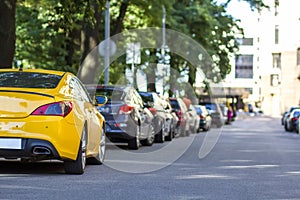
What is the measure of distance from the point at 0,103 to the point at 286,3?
103568 mm

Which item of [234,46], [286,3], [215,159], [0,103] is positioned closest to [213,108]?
[234,46]

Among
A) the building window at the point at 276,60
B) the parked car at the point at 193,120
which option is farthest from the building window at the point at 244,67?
the parked car at the point at 193,120

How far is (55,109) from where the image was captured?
1112cm

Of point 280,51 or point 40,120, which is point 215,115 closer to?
point 40,120

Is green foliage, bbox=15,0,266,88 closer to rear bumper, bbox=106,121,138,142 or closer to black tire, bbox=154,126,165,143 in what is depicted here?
black tire, bbox=154,126,165,143

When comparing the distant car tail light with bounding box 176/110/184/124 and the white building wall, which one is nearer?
the distant car tail light with bounding box 176/110/184/124

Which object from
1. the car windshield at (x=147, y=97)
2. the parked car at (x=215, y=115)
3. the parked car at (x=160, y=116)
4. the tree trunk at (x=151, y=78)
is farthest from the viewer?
the parked car at (x=215, y=115)

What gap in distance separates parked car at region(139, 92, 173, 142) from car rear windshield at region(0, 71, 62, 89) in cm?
976

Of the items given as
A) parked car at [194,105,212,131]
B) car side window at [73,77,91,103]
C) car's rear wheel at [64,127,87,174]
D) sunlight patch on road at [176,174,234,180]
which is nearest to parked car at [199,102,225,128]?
→ parked car at [194,105,212,131]

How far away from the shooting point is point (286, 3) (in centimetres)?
11156

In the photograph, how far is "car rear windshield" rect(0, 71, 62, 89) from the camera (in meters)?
11.7

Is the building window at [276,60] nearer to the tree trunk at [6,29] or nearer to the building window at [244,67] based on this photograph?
the building window at [244,67]

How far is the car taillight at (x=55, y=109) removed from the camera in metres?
11.0

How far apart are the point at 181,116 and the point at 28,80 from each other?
19.0 meters
